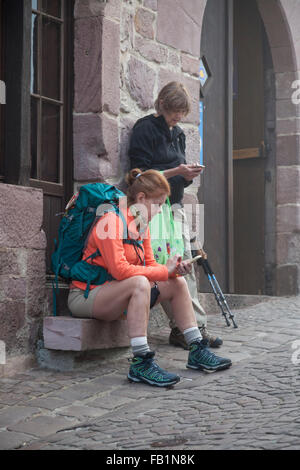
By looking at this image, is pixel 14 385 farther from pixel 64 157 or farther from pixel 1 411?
pixel 64 157

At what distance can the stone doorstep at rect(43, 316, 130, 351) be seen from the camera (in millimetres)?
4059

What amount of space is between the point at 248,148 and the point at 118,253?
4639 mm

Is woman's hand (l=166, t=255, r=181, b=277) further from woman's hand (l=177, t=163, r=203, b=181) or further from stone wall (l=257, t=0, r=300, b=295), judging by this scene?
stone wall (l=257, t=0, r=300, b=295)

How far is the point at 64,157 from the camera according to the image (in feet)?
15.6

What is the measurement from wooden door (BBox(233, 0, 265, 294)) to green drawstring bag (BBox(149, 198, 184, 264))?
11.9 feet

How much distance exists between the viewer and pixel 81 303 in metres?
4.06

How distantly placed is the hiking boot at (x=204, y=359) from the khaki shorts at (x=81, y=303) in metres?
0.59

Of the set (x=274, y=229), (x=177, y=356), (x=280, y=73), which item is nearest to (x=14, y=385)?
(x=177, y=356)

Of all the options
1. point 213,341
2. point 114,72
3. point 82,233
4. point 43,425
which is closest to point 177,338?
point 213,341

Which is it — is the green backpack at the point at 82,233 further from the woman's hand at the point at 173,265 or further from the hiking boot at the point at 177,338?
the hiking boot at the point at 177,338

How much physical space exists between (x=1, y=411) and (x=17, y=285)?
887 millimetres
